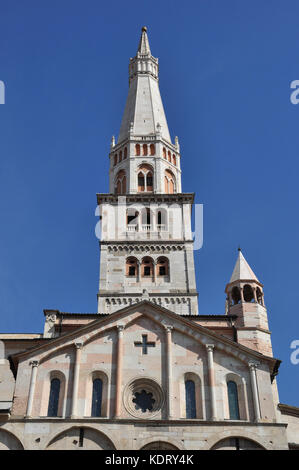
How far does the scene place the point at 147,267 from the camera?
163ft

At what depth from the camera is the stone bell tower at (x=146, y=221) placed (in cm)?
4756

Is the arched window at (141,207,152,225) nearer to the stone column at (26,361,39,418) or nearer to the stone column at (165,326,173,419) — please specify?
the stone column at (165,326,173,419)

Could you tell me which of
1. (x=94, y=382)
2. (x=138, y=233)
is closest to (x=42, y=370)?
(x=94, y=382)

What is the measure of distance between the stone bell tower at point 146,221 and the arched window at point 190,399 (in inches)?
681

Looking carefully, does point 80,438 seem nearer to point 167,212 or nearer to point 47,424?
point 47,424

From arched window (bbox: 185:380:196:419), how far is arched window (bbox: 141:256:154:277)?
21554mm

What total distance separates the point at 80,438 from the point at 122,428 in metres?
1.87

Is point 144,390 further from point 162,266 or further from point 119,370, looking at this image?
point 162,266

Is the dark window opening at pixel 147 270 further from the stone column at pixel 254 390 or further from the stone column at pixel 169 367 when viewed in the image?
the stone column at pixel 254 390

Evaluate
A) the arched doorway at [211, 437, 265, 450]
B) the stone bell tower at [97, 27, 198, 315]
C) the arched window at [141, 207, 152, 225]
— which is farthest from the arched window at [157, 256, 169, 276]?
the arched doorway at [211, 437, 265, 450]

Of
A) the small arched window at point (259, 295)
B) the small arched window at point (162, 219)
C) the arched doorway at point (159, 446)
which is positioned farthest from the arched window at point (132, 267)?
the arched doorway at point (159, 446)

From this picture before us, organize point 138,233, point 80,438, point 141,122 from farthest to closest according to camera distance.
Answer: point 141,122, point 138,233, point 80,438
